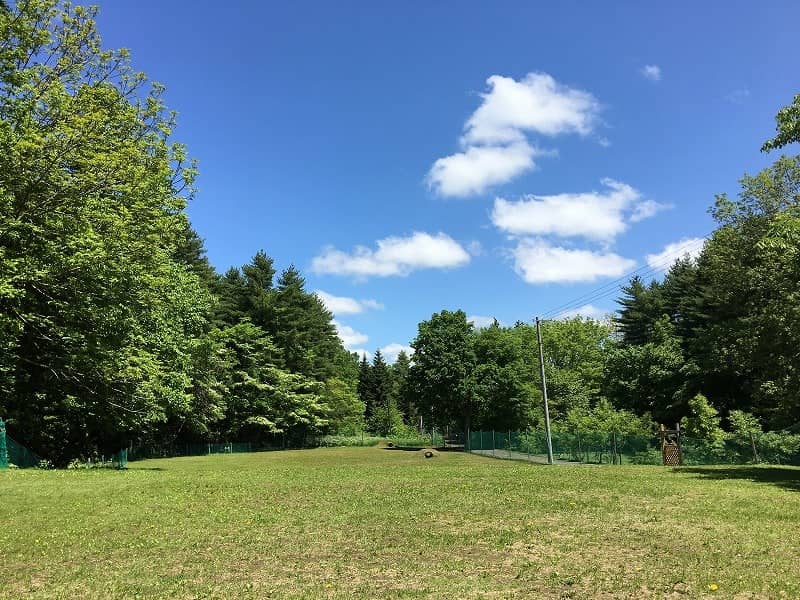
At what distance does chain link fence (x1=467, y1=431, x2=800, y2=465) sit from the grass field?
13.1 m

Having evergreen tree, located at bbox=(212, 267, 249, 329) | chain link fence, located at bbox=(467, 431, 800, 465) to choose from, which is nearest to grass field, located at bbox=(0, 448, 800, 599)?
chain link fence, located at bbox=(467, 431, 800, 465)

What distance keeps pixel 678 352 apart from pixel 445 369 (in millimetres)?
25235

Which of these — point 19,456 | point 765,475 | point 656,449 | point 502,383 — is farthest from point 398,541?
point 502,383

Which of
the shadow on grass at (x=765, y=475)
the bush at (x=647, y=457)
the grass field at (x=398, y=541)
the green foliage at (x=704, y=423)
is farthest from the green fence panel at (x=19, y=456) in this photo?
the green foliage at (x=704, y=423)

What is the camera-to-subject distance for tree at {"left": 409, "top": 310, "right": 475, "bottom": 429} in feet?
215

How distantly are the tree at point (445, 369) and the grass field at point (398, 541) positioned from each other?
47.0 m

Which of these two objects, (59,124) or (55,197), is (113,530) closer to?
(55,197)

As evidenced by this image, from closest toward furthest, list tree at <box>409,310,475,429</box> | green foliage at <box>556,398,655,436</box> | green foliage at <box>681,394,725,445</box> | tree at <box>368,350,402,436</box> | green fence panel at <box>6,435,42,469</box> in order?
green fence panel at <box>6,435,42,469</box>
green foliage at <box>681,394,725,445</box>
green foliage at <box>556,398,655,436</box>
tree at <box>409,310,475,429</box>
tree at <box>368,350,402,436</box>

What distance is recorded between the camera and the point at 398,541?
1055 cm

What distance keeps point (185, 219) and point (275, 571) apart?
20.5 m

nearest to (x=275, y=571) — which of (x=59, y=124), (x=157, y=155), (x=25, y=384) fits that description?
(x=59, y=124)

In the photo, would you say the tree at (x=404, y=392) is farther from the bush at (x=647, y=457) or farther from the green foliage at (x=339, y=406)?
the bush at (x=647, y=457)

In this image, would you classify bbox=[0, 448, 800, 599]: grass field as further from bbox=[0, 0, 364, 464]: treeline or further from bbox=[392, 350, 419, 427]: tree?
bbox=[392, 350, 419, 427]: tree

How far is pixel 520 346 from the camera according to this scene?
68938 mm
